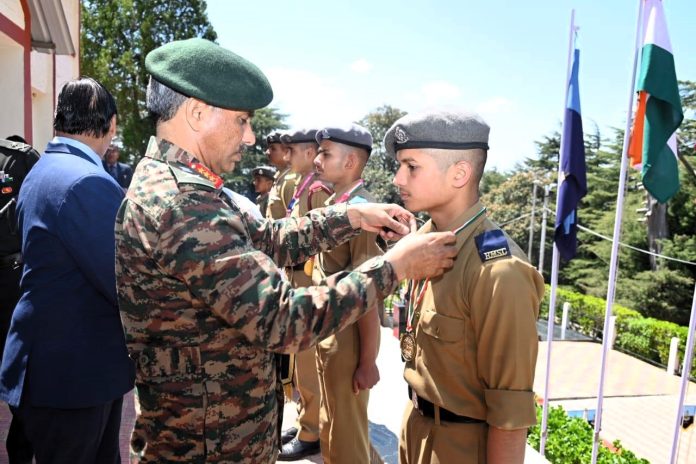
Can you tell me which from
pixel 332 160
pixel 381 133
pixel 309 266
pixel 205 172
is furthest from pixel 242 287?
pixel 381 133

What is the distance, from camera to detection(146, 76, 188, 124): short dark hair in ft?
5.35

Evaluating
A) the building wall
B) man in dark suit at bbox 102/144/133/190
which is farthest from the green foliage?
man in dark suit at bbox 102/144/133/190

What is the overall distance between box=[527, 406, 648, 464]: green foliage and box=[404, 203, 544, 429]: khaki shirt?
381 cm

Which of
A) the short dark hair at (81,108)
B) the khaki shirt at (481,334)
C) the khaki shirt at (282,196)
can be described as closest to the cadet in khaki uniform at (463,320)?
the khaki shirt at (481,334)

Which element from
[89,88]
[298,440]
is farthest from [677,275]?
[89,88]

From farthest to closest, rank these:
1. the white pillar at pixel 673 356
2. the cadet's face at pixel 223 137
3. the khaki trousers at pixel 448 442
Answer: the white pillar at pixel 673 356, the khaki trousers at pixel 448 442, the cadet's face at pixel 223 137

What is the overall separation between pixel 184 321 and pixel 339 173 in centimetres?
191

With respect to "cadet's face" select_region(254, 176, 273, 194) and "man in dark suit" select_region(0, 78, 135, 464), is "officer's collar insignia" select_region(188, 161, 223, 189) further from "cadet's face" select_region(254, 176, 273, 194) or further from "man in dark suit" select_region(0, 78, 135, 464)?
"cadet's face" select_region(254, 176, 273, 194)

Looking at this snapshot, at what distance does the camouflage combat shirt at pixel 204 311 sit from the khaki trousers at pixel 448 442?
1.83 ft

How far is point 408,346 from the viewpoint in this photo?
2025 mm

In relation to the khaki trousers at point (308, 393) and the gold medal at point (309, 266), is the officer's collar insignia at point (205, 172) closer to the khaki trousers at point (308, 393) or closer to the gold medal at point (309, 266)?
the gold medal at point (309, 266)

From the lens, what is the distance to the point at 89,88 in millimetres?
2352

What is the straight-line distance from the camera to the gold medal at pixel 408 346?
199 centimetres

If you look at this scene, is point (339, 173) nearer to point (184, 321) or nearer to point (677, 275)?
point (184, 321)
